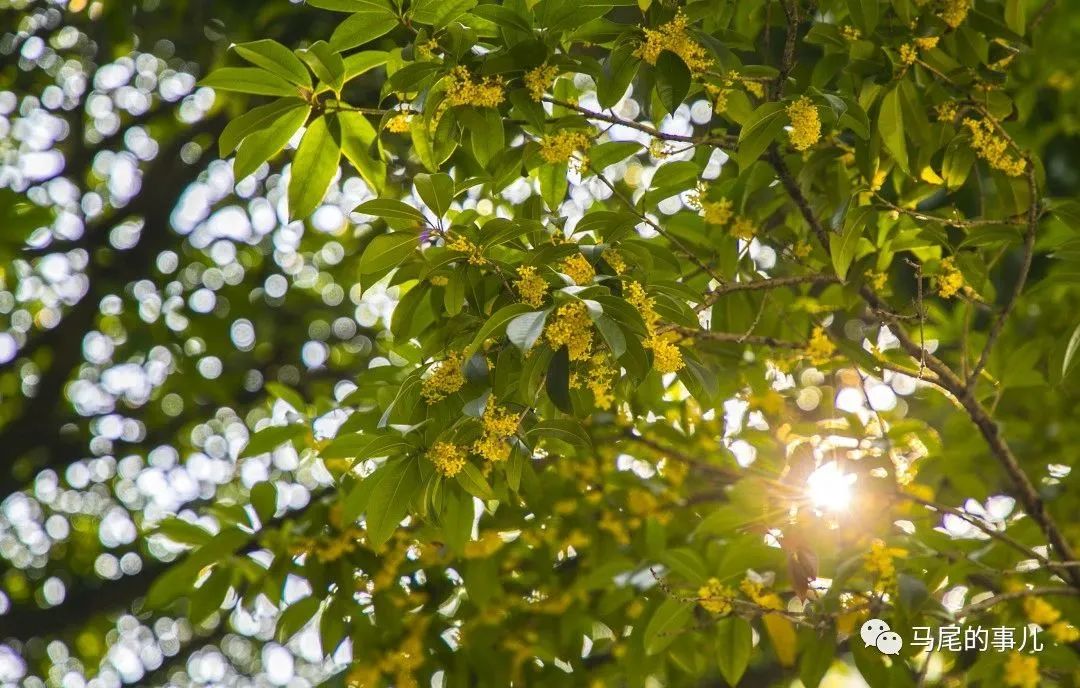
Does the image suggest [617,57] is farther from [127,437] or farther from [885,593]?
[127,437]

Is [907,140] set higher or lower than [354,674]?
higher

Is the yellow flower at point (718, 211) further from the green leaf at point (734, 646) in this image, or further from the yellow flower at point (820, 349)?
the green leaf at point (734, 646)

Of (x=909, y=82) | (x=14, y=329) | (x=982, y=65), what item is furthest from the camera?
(x=14, y=329)

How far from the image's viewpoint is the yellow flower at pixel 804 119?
132 centimetres

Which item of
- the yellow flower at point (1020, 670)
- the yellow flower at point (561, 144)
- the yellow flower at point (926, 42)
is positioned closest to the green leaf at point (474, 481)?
the yellow flower at point (561, 144)

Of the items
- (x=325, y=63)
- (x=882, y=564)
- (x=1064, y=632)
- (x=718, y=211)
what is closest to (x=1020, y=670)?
(x=1064, y=632)

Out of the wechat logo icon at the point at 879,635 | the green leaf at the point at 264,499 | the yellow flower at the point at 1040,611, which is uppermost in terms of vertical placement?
the wechat logo icon at the point at 879,635

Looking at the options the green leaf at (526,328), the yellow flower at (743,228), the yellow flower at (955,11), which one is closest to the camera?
the green leaf at (526,328)

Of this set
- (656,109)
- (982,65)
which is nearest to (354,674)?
(656,109)

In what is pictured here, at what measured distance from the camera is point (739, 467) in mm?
2230

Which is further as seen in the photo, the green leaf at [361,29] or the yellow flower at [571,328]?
the green leaf at [361,29]

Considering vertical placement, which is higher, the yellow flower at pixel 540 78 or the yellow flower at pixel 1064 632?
the yellow flower at pixel 540 78

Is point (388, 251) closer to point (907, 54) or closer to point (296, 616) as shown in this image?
point (907, 54)

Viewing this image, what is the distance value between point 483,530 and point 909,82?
1.30m
